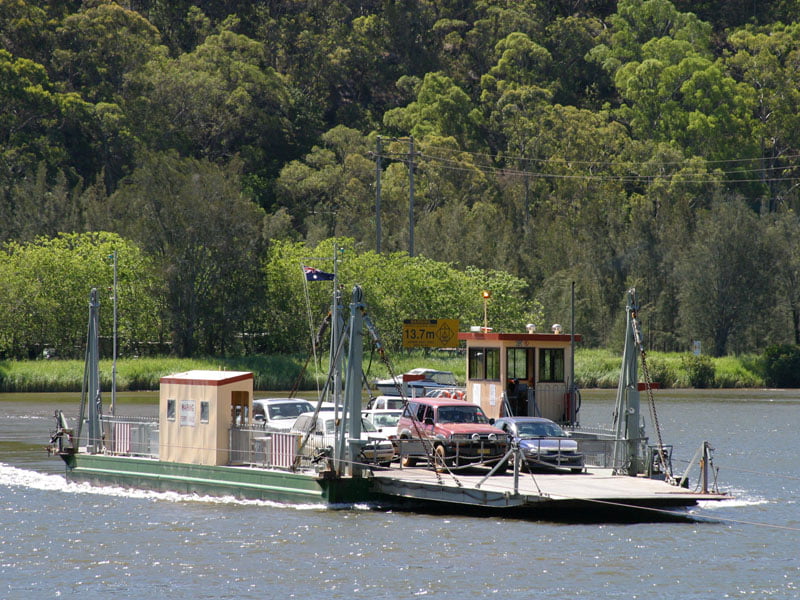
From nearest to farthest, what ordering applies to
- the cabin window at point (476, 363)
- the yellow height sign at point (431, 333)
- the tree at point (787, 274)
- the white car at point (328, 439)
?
the white car at point (328, 439), the cabin window at point (476, 363), the yellow height sign at point (431, 333), the tree at point (787, 274)

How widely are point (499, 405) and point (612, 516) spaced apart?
25.5 ft

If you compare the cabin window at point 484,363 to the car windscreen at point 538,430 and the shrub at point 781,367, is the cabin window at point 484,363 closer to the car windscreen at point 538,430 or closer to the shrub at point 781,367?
the car windscreen at point 538,430

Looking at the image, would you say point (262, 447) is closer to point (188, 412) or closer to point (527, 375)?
point (188, 412)

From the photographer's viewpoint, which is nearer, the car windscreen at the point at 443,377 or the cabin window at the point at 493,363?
the cabin window at the point at 493,363

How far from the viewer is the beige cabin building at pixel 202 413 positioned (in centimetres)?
3419

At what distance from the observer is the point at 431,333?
152 ft

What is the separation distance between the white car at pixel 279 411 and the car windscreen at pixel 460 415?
541 cm

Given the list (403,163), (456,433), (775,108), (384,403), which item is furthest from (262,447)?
(775,108)

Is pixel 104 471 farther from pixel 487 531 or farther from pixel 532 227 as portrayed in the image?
pixel 532 227

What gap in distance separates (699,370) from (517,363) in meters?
48.7

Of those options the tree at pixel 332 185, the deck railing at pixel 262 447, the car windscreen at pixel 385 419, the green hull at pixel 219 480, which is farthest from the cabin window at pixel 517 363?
the tree at pixel 332 185

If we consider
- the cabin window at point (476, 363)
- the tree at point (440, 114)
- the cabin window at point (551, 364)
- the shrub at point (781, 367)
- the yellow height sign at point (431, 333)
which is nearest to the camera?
the cabin window at point (551, 364)

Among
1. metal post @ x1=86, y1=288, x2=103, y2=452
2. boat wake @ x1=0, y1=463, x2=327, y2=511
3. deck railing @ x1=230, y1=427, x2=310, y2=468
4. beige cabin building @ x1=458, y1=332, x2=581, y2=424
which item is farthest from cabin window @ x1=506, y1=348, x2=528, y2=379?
metal post @ x1=86, y1=288, x2=103, y2=452

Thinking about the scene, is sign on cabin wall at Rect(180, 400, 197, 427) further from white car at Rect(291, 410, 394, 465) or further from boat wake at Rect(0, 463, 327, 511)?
white car at Rect(291, 410, 394, 465)
